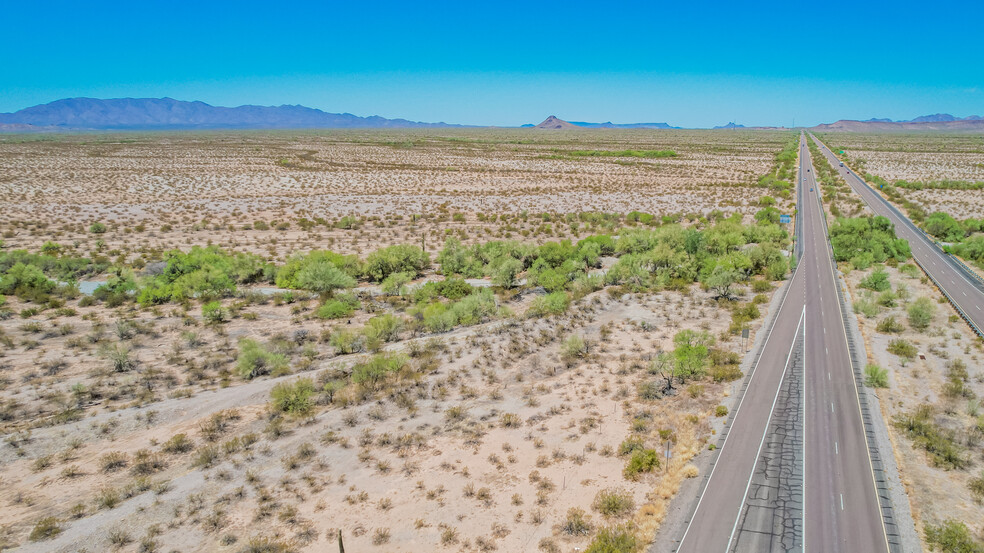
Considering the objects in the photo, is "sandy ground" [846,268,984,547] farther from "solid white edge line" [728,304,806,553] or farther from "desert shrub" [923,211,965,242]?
"desert shrub" [923,211,965,242]

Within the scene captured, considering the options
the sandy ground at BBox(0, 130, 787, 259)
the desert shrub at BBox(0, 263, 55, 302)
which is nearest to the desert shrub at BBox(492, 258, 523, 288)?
the sandy ground at BBox(0, 130, 787, 259)

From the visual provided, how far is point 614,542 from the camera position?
15.3m

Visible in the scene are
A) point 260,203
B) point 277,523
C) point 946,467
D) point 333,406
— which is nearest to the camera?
point 277,523

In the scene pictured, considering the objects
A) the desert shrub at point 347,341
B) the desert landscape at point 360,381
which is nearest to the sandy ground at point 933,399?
the desert landscape at point 360,381

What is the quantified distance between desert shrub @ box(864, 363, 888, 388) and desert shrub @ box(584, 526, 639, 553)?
17420 millimetres

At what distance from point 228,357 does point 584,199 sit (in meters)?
63.2

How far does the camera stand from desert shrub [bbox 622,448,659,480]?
62.2ft

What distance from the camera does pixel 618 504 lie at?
1719 cm

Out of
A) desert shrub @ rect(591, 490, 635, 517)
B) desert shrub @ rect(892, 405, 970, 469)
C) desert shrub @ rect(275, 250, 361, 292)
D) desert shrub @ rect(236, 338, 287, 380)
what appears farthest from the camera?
desert shrub @ rect(275, 250, 361, 292)

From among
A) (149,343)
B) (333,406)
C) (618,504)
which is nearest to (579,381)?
(618,504)

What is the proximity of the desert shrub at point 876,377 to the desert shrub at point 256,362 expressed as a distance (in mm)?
29321

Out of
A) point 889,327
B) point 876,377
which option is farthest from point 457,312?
point 889,327

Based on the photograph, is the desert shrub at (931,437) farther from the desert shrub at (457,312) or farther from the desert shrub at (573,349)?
the desert shrub at (457,312)

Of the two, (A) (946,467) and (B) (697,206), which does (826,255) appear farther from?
(A) (946,467)
